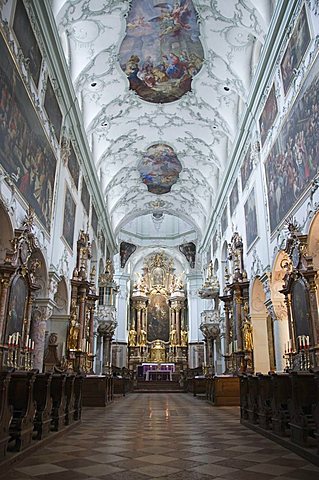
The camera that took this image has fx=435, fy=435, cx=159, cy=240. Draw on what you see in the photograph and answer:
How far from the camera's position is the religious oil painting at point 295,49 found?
10238 mm

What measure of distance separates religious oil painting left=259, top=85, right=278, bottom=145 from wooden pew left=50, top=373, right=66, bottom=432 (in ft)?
31.6

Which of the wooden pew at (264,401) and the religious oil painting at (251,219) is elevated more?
the religious oil painting at (251,219)

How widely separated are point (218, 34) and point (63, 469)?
14.6m

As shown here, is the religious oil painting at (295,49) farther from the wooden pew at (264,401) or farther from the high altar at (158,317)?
the high altar at (158,317)

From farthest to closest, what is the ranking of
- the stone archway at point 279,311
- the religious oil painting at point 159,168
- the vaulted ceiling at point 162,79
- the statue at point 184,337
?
the statue at point 184,337 → the religious oil painting at point 159,168 → the vaulted ceiling at point 162,79 → the stone archway at point 279,311

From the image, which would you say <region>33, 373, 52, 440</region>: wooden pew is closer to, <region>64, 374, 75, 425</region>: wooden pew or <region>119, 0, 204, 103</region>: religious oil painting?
<region>64, 374, 75, 425</region>: wooden pew

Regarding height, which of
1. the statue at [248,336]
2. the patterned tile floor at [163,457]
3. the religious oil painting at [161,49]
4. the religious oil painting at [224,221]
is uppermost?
the religious oil painting at [161,49]

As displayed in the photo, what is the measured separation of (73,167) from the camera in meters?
16.4

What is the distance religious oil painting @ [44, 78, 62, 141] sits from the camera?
41.3ft

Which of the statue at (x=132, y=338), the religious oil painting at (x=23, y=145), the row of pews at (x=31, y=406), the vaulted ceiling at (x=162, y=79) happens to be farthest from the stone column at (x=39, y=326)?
the statue at (x=132, y=338)

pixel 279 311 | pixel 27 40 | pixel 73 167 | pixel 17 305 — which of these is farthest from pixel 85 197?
pixel 279 311

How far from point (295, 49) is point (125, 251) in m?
25.3

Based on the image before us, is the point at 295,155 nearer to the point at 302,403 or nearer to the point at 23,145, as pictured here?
the point at 23,145

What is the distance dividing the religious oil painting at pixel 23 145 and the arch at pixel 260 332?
780 centimetres
